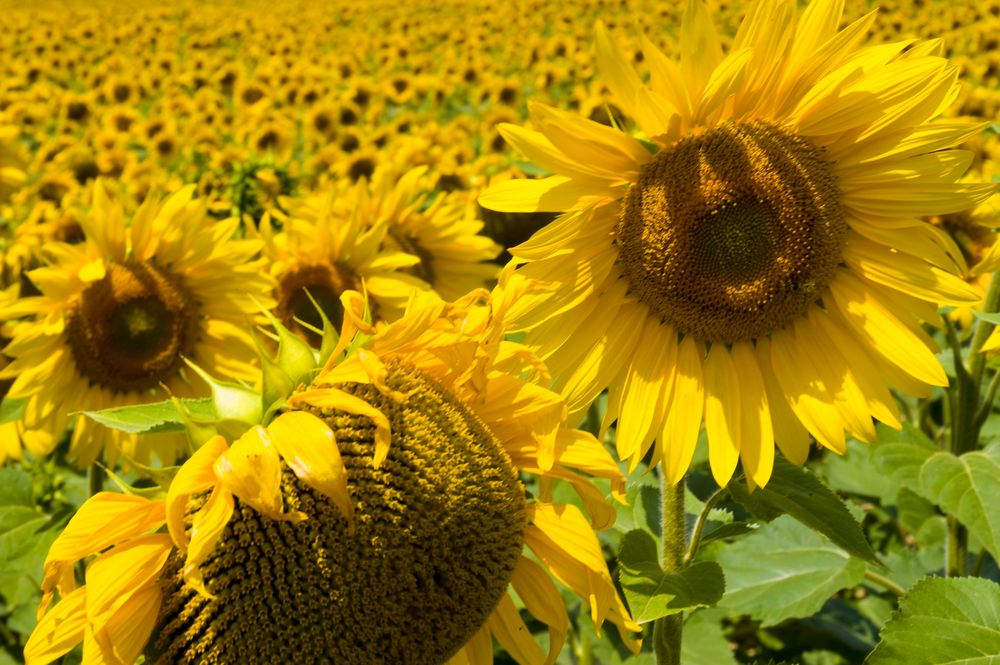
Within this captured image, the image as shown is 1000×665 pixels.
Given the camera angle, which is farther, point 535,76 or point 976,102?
point 535,76

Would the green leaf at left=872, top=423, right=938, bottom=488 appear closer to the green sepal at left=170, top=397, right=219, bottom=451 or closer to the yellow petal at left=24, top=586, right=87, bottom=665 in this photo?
the green sepal at left=170, top=397, right=219, bottom=451

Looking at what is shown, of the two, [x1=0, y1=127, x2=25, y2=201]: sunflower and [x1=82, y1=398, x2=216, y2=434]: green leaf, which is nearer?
[x1=82, y1=398, x2=216, y2=434]: green leaf

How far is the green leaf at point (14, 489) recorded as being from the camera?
118 inches

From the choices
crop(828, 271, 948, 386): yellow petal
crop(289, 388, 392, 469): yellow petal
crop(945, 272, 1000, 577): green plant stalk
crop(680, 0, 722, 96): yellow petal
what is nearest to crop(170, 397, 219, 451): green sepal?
crop(289, 388, 392, 469): yellow petal

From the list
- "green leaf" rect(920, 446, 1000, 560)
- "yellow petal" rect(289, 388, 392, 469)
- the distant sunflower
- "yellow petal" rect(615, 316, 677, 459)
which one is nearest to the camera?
"yellow petal" rect(289, 388, 392, 469)

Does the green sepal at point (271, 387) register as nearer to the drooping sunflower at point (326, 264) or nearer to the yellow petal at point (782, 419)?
the yellow petal at point (782, 419)

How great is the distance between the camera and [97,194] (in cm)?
302

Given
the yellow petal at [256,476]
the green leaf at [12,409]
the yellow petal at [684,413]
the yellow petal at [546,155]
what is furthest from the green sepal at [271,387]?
the green leaf at [12,409]

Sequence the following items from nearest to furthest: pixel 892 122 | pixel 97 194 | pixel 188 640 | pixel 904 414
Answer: pixel 188 640
pixel 892 122
pixel 97 194
pixel 904 414

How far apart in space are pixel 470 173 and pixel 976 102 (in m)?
3.22

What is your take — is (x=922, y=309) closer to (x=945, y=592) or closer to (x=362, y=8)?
(x=945, y=592)

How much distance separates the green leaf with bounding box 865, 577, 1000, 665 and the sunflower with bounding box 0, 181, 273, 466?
6.92 ft

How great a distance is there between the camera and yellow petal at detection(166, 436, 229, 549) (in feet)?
3.90

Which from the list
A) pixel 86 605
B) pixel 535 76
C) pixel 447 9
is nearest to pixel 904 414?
pixel 86 605
